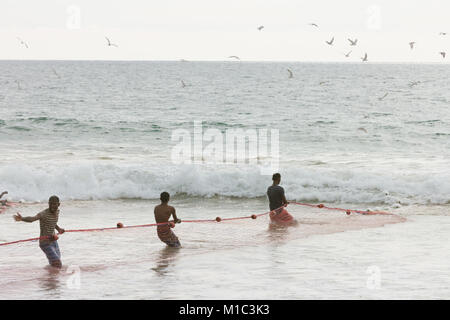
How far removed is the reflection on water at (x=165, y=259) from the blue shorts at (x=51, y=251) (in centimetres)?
158

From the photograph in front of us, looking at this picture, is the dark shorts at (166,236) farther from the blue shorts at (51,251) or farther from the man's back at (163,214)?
the blue shorts at (51,251)

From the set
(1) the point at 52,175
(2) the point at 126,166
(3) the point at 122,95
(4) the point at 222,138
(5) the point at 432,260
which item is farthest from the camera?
(3) the point at 122,95

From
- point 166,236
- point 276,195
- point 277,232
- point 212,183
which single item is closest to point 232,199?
point 212,183

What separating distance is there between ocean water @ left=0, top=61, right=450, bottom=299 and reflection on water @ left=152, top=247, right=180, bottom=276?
1.4 inches

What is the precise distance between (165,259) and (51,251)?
76.7 inches

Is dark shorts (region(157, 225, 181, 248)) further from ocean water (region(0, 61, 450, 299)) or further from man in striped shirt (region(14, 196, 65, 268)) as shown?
man in striped shirt (region(14, 196, 65, 268))

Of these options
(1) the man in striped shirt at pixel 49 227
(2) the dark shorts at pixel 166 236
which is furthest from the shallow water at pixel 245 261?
(1) the man in striped shirt at pixel 49 227

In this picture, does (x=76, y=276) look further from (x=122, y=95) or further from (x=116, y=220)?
(x=122, y=95)

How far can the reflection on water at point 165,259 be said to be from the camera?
10.8 m

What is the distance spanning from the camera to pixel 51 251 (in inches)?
425

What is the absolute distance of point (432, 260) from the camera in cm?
1152

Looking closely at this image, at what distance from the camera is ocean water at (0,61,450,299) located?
1014cm
